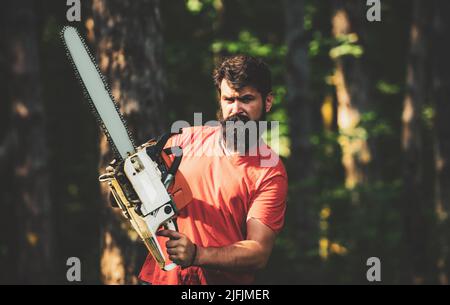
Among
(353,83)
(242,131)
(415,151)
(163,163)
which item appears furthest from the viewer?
(353,83)

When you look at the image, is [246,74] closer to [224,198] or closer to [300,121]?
[224,198]

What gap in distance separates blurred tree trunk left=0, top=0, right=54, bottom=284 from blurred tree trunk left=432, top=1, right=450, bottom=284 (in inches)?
270

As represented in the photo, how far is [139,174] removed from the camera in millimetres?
2447

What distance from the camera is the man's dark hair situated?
2807mm

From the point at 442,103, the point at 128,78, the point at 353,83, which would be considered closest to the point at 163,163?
the point at 128,78

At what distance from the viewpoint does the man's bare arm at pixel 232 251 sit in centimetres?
245

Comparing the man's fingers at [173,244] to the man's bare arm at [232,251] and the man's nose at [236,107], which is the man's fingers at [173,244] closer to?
the man's bare arm at [232,251]

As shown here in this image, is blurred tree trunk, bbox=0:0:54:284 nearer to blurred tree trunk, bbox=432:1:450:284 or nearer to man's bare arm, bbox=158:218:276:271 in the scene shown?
blurred tree trunk, bbox=432:1:450:284

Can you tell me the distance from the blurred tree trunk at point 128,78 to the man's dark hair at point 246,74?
132cm

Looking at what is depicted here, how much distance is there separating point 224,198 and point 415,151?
866 cm

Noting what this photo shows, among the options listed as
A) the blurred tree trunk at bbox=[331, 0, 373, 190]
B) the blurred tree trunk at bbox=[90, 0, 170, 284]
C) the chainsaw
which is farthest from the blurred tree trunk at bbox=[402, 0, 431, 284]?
the chainsaw

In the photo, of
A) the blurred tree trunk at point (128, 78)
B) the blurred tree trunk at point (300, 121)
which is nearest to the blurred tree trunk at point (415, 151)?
the blurred tree trunk at point (300, 121)
